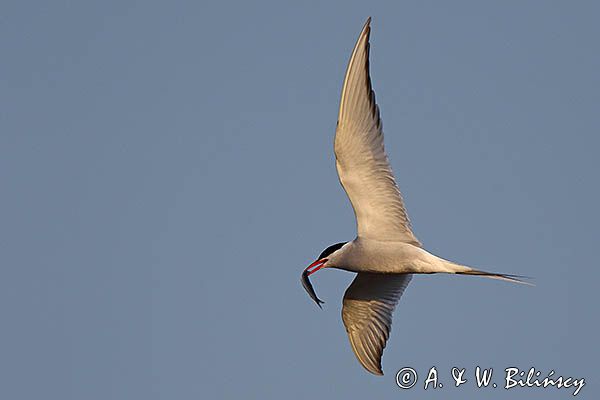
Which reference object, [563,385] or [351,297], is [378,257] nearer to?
[351,297]

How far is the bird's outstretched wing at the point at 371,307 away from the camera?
1069cm

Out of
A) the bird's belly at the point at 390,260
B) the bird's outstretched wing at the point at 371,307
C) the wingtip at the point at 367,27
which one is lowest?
the bird's outstretched wing at the point at 371,307

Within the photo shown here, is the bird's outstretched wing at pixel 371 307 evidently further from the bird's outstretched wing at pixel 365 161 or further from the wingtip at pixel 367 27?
the wingtip at pixel 367 27

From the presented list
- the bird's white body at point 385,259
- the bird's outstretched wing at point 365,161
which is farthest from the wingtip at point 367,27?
the bird's white body at point 385,259

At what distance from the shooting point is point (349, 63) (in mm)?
8609

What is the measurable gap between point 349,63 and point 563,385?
4.02 meters

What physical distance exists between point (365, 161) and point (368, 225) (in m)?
0.81

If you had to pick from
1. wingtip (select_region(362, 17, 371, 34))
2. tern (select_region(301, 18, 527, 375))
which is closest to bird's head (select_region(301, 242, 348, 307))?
tern (select_region(301, 18, 527, 375))

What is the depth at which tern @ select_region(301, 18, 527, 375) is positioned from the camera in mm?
8922

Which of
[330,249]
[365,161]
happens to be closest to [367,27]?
[365,161]

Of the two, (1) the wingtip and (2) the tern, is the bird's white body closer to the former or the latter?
(2) the tern

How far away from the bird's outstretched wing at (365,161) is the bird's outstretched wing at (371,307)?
39.9 inches

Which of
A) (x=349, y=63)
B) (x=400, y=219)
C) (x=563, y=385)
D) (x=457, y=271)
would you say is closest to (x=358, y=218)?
(x=400, y=219)

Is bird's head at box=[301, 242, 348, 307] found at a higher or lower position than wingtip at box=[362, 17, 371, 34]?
lower
